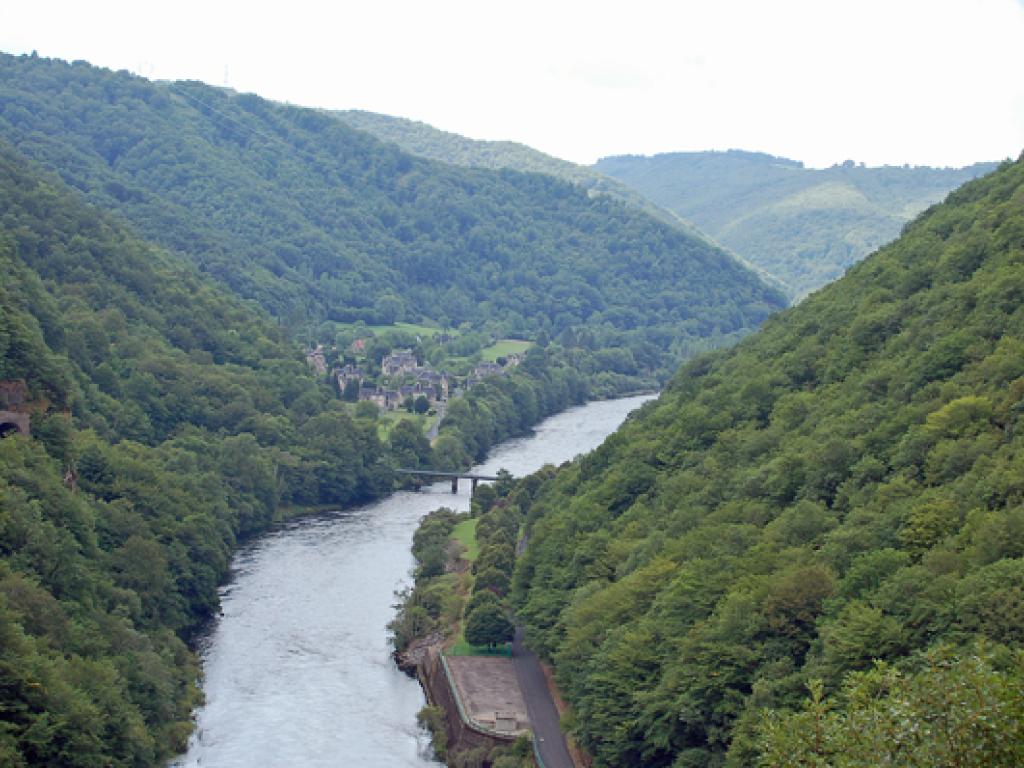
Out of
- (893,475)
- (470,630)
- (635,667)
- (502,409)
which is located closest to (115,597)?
(470,630)

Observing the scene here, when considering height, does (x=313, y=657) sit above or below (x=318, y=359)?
below

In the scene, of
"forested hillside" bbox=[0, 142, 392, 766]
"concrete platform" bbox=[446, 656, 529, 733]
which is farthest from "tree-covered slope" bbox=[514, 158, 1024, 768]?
"forested hillside" bbox=[0, 142, 392, 766]

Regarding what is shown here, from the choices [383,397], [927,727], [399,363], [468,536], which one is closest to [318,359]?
[399,363]

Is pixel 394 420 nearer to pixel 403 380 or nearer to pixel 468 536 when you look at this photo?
pixel 403 380

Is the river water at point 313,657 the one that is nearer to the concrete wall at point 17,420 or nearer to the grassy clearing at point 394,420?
the concrete wall at point 17,420

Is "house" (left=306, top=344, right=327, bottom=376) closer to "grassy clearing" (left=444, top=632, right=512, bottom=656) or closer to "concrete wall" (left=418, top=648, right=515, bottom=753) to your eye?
"grassy clearing" (left=444, top=632, right=512, bottom=656)

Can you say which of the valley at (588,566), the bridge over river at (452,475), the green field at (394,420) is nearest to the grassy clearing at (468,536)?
the valley at (588,566)

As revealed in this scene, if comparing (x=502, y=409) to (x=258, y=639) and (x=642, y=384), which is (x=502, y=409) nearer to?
(x=642, y=384)
